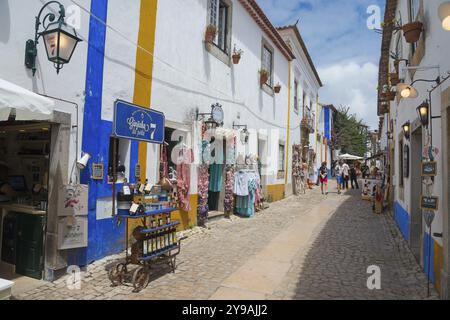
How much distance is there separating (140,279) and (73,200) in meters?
1.51

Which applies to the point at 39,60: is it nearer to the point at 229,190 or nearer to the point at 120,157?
the point at 120,157

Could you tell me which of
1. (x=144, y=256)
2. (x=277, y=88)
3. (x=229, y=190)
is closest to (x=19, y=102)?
(x=144, y=256)

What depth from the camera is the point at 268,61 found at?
43.1 ft

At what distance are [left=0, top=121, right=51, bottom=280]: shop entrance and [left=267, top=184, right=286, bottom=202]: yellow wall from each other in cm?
934

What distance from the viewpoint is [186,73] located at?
7.64 metres

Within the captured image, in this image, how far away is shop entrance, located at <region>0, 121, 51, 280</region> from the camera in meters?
4.64

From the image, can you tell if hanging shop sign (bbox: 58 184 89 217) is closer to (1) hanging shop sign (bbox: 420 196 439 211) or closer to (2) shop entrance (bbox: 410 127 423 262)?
(1) hanging shop sign (bbox: 420 196 439 211)

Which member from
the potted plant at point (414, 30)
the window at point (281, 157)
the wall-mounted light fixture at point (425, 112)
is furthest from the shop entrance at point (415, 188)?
the window at point (281, 157)

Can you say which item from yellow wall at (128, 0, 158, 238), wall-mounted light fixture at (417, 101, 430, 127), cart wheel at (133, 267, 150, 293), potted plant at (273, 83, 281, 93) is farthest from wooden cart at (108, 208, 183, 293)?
potted plant at (273, 83, 281, 93)

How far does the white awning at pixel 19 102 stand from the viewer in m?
3.35

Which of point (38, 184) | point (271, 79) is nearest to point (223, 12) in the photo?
point (271, 79)

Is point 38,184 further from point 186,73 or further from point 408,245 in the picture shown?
point 408,245

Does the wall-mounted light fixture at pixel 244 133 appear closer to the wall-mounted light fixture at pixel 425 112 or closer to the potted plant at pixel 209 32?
the potted plant at pixel 209 32

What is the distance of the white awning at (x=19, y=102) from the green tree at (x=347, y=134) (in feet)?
119
